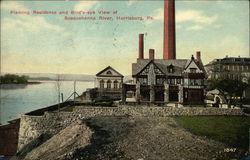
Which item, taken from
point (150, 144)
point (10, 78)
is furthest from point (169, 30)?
point (10, 78)

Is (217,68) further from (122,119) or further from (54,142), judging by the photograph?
(54,142)

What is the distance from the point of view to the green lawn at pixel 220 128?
40.1ft

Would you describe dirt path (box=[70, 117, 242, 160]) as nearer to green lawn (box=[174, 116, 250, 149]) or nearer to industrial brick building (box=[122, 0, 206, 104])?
green lawn (box=[174, 116, 250, 149])

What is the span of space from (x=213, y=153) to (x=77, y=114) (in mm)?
11732

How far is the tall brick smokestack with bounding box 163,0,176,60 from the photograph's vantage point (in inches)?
926

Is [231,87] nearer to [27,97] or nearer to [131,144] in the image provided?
[131,144]

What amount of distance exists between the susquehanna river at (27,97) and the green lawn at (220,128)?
50.4 feet

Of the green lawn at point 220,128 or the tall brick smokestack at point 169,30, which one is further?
the tall brick smokestack at point 169,30

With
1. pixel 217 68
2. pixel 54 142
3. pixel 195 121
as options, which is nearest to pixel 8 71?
pixel 54 142

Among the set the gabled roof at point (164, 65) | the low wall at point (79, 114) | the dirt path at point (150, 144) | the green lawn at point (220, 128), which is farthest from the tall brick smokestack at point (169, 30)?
the dirt path at point (150, 144)

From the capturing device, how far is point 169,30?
24109 mm

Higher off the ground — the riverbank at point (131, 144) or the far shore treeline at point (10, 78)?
the far shore treeline at point (10, 78)

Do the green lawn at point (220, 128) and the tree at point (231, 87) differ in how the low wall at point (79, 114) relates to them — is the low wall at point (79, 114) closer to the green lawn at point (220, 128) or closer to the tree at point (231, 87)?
the green lawn at point (220, 128)

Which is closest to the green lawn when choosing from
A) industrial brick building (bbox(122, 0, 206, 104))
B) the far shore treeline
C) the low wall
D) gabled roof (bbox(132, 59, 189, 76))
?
the low wall
